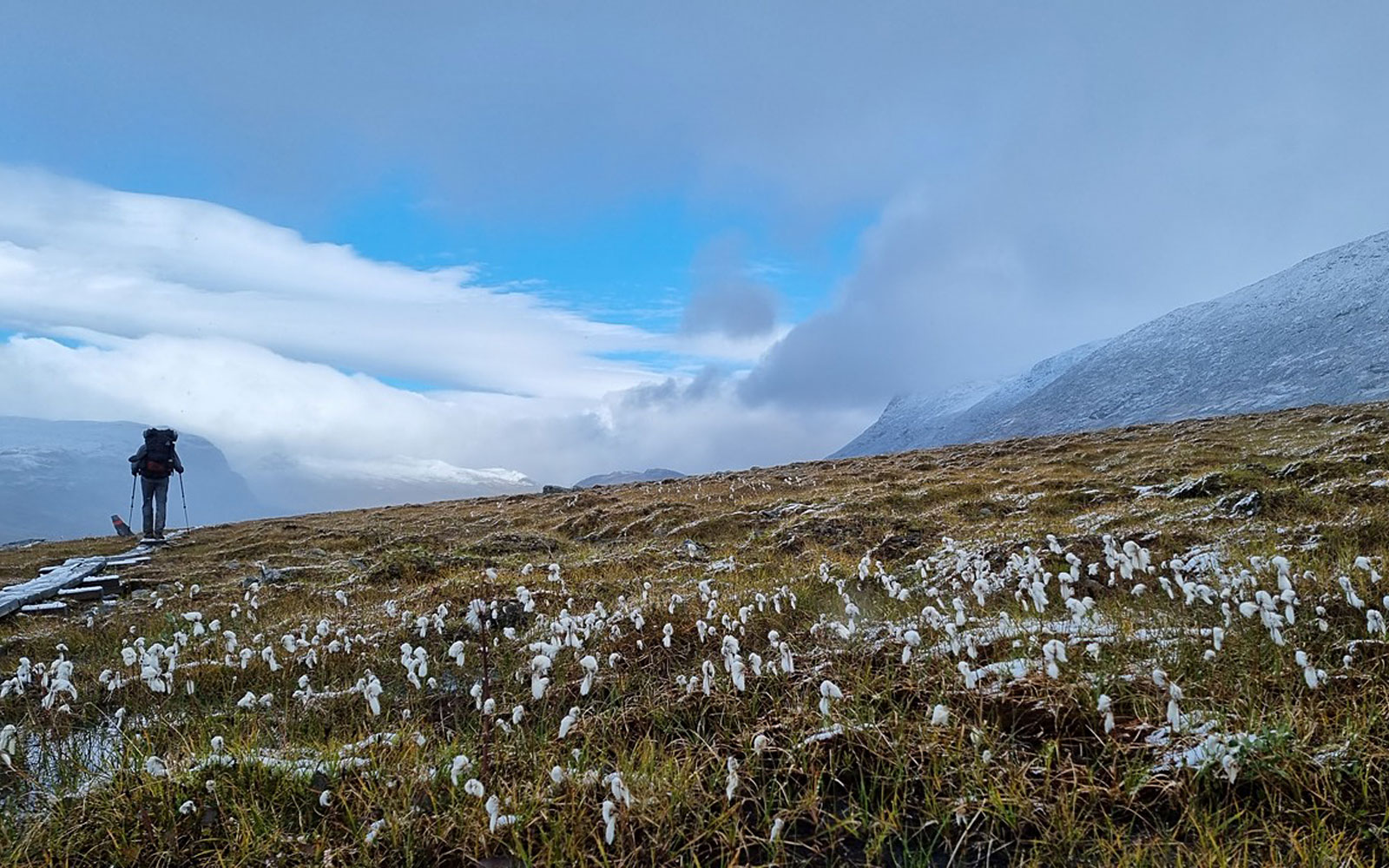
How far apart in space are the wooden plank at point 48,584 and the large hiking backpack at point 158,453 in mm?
7321

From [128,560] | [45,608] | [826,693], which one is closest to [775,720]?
[826,693]

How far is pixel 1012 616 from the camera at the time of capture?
21.8 ft

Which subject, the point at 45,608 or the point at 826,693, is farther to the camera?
the point at 45,608

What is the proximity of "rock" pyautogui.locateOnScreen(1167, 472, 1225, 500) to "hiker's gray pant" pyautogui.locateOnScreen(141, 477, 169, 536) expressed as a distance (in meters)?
33.1

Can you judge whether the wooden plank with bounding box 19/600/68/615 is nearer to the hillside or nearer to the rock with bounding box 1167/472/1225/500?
the hillside

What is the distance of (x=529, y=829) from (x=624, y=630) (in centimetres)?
365

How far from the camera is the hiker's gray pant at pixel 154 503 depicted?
2506 centimetres

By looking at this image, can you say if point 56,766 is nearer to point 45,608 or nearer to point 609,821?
point 609,821

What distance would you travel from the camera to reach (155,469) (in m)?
25.3

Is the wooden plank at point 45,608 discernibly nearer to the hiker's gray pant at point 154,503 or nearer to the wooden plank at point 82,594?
the wooden plank at point 82,594

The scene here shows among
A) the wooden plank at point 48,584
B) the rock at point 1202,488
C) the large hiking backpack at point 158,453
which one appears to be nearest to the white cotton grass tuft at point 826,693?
the rock at point 1202,488

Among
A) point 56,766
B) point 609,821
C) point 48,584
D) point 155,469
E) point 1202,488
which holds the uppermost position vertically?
point 155,469

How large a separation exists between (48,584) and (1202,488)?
24.7 m

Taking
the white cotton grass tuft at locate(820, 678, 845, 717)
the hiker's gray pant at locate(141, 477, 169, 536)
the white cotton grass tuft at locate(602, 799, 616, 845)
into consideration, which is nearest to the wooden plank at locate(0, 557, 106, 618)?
the hiker's gray pant at locate(141, 477, 169, 536)
